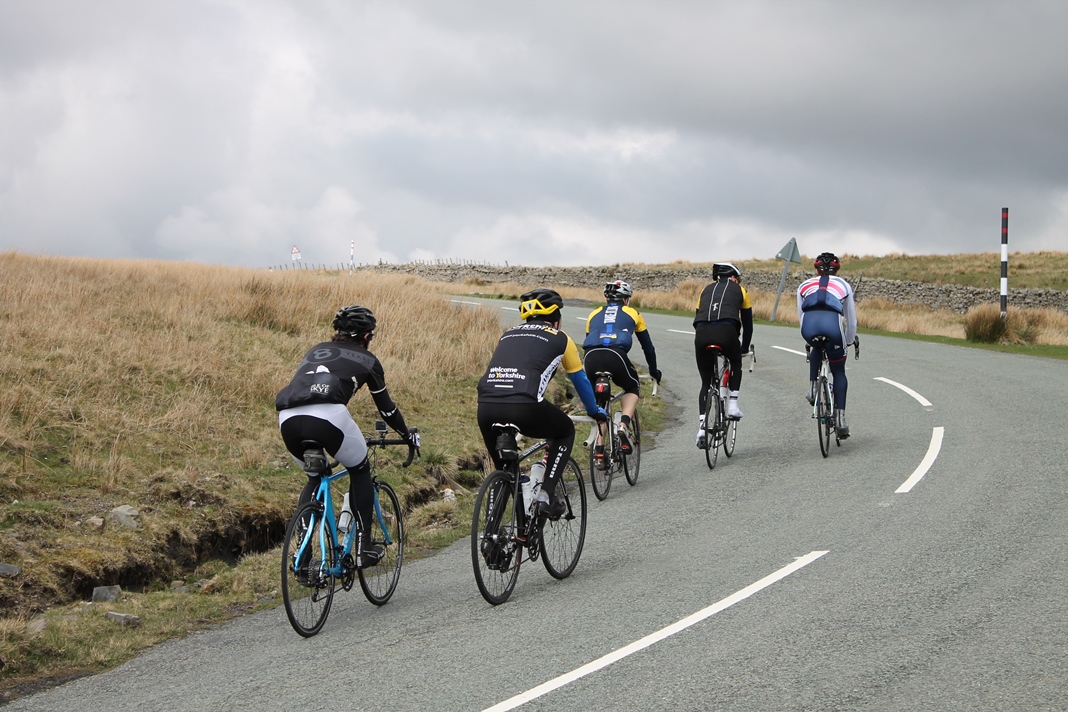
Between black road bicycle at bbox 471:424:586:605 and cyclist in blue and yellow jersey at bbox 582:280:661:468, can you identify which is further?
cyclist in blue and yellow jersey at bbox 582:280:661:468

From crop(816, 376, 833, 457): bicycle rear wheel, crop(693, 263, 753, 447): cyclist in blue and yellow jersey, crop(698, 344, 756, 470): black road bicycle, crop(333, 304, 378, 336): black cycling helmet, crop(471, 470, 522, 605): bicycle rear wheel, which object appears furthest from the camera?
crop(816, 376, 833, 457): bicycle rear wheel

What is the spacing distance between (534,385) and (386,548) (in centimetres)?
168

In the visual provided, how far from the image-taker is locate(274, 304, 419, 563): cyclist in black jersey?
22.8 ft

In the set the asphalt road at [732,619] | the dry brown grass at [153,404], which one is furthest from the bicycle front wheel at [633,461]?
the dry brown grass at [153,404]

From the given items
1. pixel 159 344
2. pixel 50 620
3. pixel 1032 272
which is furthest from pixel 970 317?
pixel 1032 272

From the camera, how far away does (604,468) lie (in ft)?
36.2

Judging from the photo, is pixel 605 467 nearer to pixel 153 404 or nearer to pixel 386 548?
pixel 386 548

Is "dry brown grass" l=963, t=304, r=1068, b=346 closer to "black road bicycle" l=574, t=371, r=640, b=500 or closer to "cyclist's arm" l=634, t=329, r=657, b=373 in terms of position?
"cyclist's arm" l=634, t=329, r=657, b=373

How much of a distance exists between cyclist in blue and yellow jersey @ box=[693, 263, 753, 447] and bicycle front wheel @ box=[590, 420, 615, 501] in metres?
1.26

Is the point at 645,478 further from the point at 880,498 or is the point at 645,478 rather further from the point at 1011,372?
the point at 1011,372

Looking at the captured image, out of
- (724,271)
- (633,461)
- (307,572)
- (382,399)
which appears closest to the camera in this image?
(307,572)

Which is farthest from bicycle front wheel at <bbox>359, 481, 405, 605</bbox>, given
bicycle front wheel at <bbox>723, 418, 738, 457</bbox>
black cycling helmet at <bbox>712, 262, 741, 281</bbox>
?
bicycle front wheel at <bbox>723, 418, 738, 457</bbox>

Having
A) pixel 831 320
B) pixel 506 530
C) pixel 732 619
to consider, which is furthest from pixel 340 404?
pixel 831 320

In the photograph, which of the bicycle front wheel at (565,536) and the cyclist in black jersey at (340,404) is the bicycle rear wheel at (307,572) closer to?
the cyclist in black jersey at (340,404)
